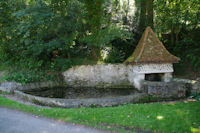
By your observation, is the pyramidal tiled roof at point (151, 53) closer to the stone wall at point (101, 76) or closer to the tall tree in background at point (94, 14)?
the stone wall at point (101, 76)

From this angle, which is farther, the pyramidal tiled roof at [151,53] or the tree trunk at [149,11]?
the tree trunk at [149,11]

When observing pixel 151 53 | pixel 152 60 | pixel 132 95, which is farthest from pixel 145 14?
pixel 132 95

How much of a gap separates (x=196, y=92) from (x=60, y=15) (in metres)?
9.93

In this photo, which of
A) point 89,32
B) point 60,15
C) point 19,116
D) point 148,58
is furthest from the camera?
point 89,32

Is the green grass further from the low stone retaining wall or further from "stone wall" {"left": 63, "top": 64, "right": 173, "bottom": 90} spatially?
"stone wall" {"left": 63, "top": 64, "right": 173, "bottom": 90}

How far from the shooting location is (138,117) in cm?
671

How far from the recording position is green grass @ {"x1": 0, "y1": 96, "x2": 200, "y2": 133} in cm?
601

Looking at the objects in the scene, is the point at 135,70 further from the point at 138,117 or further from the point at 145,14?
the point at 145,14

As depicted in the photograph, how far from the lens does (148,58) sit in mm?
10672

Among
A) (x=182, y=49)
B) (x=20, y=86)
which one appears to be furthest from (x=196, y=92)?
(x=20, y=86)

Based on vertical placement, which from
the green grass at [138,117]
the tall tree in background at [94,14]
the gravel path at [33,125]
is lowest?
the gravel path at [33,125]

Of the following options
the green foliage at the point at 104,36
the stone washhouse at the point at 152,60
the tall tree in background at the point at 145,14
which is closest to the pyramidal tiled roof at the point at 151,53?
the stone washhouse at the point at 152,60

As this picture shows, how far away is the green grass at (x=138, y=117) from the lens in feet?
19.7

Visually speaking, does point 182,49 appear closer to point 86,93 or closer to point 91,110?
point 86,93
